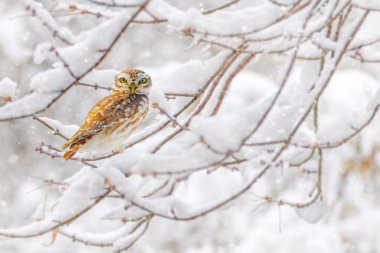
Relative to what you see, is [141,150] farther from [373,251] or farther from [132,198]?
[373,251]

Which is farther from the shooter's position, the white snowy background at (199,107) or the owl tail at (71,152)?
the owl tail at (71,152)

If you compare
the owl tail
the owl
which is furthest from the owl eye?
the owl tail

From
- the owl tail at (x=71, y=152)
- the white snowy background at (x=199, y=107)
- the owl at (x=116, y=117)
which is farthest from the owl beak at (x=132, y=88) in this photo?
the owl tail at (x=71, y=152)

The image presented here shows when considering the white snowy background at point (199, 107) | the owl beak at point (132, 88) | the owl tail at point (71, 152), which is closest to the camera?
the white snowy background at point (199, 107)

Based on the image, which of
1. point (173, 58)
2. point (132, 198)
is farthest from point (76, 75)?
point (173, 58)

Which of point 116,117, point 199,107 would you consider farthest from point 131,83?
point 199,107

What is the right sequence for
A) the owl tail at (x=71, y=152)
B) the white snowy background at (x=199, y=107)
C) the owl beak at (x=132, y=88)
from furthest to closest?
the owl beak at (x=132, y=88) → the owl tail at (x=71, y=152) → the white snowy background at (x=199, y=107)

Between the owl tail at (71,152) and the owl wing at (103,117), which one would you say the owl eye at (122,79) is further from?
the owl tail at (71,152)

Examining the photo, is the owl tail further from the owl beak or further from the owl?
the owl beak
